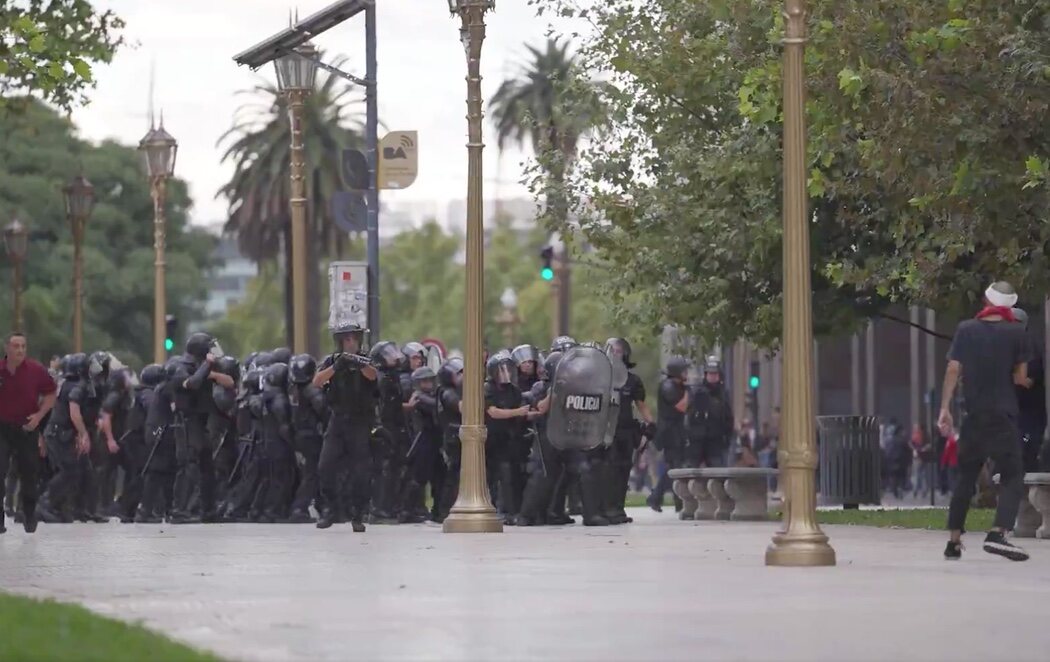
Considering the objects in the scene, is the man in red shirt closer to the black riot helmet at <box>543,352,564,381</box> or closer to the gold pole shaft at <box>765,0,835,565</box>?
the black riot helmet at <box>543,352,564,381</box>

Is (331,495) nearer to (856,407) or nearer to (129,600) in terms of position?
(129,600)

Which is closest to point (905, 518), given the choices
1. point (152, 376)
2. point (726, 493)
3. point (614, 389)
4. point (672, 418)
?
point (726, 493)

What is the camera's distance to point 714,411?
109ft

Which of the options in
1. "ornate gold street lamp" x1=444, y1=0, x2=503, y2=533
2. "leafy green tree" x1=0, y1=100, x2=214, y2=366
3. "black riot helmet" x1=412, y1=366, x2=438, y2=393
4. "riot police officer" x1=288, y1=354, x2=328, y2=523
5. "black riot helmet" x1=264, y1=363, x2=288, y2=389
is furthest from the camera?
"leafy green tree" x1=0, y1=100, x2=214, y2=366

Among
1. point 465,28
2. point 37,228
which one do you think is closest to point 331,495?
point 465,28

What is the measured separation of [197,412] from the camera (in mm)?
28172

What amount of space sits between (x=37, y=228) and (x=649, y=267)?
44.5m

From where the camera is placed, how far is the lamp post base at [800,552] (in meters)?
16.5

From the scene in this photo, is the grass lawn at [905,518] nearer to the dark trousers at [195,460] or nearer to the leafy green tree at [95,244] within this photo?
the dark trousers at [195,460]

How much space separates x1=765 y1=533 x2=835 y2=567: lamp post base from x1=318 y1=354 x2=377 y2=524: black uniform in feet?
23.4

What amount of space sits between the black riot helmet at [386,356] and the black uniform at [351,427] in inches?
93.4

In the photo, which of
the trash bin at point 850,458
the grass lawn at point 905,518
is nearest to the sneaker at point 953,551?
the grass lawn at point 905,518

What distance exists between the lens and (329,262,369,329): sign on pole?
99.8 feet

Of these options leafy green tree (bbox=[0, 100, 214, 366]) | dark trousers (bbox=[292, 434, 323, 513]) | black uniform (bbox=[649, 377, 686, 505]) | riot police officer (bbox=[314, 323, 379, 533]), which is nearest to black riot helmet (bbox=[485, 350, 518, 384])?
dark trousers (bbox=[292, 434, 323, 513])
